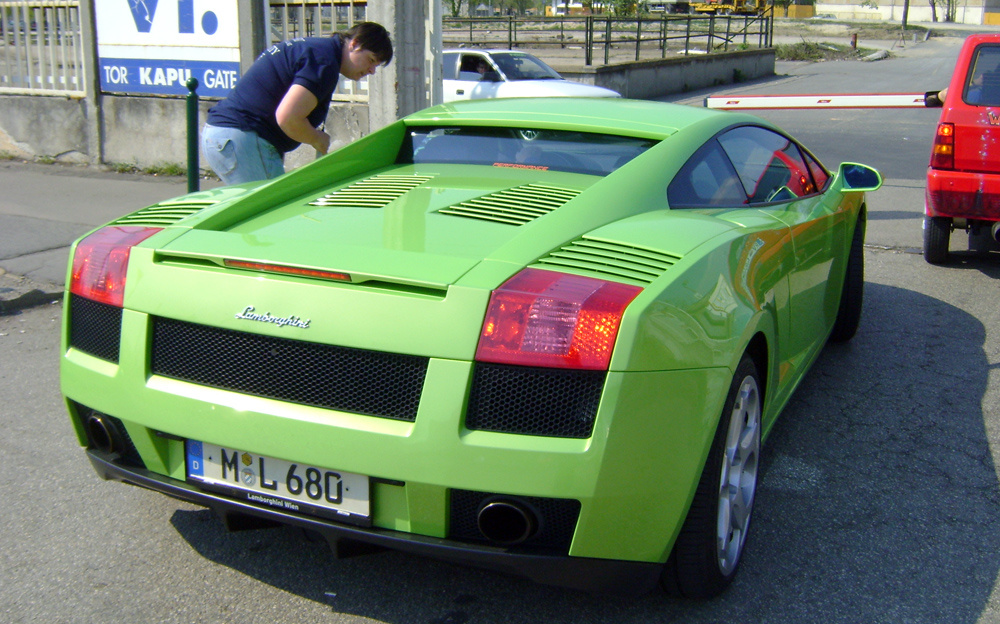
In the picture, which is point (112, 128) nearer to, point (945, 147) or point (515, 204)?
point (945, 147)

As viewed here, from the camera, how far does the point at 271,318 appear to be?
2408 mm

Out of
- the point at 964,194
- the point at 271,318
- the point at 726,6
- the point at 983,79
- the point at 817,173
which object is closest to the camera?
the point at 271,318

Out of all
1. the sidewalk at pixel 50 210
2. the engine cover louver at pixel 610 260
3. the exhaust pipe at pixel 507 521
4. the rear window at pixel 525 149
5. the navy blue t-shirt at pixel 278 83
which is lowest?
the sidewalk at pixel 50 210

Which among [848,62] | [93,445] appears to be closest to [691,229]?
[93,445]

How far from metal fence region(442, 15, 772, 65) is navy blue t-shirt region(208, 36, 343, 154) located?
19.0m

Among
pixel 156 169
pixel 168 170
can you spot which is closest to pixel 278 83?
pixel 168 170

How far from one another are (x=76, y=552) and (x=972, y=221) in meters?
6.31

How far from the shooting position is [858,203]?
5.04m

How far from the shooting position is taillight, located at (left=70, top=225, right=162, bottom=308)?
2.67m

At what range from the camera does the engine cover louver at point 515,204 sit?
290cm

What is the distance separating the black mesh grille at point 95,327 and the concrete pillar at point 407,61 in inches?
263

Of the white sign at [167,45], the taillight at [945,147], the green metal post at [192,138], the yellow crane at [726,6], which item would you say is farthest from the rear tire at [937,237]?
the yellow crane at [726,6]

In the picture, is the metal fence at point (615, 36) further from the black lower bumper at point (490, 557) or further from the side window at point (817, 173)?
the black lower bumper at point (490, 557)

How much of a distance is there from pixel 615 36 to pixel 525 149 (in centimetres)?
2554
